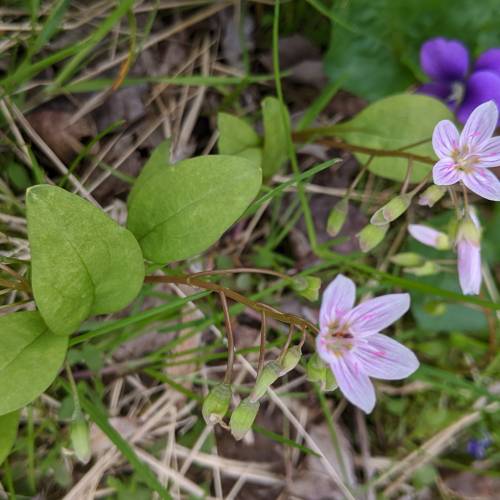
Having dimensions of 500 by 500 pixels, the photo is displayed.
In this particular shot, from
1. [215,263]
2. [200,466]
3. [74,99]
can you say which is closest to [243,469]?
[200,466]

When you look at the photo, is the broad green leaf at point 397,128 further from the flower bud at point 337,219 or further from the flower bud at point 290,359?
the flower bud at point 290,359

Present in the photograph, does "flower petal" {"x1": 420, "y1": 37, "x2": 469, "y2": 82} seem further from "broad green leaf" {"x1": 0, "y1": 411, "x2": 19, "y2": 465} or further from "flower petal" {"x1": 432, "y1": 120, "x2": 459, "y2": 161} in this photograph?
"broad green leaf" {"x1": 0, "y1": 411, "x2": 19, "y2": 465}

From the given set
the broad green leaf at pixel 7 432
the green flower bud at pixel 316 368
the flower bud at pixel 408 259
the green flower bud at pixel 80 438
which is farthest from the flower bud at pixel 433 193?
the broad green leaf at pixel 7 432

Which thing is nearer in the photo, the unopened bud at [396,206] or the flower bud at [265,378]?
the flower bud at [265,378]

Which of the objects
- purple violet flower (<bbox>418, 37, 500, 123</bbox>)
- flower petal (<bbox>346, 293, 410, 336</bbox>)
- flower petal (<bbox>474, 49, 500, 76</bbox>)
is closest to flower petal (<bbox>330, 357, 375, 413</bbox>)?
flower petal (<bbox>346, 293, 410, 336</bbox>)

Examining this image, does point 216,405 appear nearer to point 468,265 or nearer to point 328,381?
point 328,381

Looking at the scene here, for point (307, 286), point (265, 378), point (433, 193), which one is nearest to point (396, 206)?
point (433, 193)

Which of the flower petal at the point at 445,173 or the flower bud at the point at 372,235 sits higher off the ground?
the flower petal at the point at 445,173
